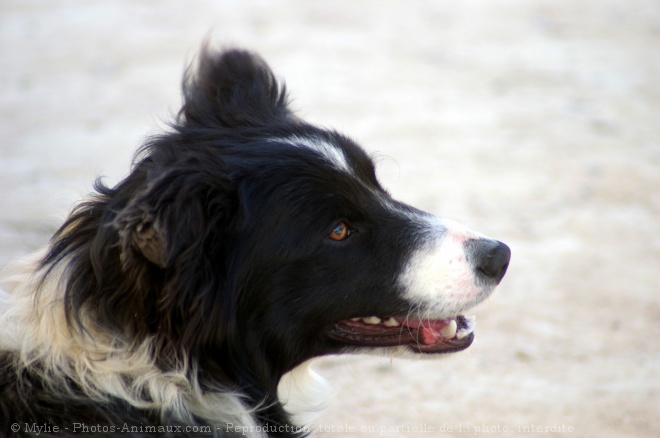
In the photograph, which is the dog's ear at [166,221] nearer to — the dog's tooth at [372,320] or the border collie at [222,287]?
the border collie at [222,287]

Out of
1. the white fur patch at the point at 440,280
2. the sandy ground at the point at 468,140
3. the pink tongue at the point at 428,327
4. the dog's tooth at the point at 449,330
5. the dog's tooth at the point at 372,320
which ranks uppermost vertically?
the white fur patch at the point at 440,280

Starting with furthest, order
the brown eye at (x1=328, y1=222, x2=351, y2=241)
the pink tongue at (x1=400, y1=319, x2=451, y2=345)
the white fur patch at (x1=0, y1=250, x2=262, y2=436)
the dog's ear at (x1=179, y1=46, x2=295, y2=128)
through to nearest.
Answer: the dog's ear at (x1=179, y1=46, x2=295, y2=128) < the pink tongue at (x1=400, y1=319, x2=451, y2=345) < the brown eye at (x1=328, y1=222, x2=351, y2=241) < the white fur patch at (x1=0, y1=250, x2=262, y2=436)

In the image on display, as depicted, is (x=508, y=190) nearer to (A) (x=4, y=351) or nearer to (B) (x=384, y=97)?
(B) (x=384, y=97)

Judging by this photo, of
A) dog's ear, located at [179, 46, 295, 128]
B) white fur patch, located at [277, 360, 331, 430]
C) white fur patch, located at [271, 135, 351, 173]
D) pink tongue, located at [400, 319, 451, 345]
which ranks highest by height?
dog's ear, located at [179, 46, 295, 128]

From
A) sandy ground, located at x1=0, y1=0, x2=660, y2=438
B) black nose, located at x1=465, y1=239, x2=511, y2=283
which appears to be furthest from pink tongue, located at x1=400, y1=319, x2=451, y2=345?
sandy ground, located at x1=0, y1=0, x2=660, y2=438

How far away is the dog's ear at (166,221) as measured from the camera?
9.58 ft

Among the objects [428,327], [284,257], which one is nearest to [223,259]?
[284,257]

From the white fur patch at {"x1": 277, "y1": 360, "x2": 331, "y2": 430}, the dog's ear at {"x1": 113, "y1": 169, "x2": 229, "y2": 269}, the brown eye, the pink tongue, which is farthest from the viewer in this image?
the white fur patch at {"x1": 277, "y1": 360, "x2": 331, "y2": 430}

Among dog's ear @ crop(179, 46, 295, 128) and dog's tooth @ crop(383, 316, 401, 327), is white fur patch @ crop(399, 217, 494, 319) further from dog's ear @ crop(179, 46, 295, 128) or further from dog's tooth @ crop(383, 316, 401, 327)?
dog's ear @ crop(179, 46, 295, 128)

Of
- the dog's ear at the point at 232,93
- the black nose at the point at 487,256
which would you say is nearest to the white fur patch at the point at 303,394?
the black nose at the point at 487,256

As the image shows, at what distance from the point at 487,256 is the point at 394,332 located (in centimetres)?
51

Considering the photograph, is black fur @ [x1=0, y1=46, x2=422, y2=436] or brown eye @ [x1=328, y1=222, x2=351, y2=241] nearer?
black fur @ [x1=0, y1=46, x2=422, y2=436]

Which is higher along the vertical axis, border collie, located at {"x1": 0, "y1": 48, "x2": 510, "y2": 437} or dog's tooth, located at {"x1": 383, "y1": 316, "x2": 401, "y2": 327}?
border collie, located at {"x1": 0, "y1": 48, "x2": 510, "y2": 437}

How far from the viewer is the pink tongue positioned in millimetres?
3611
